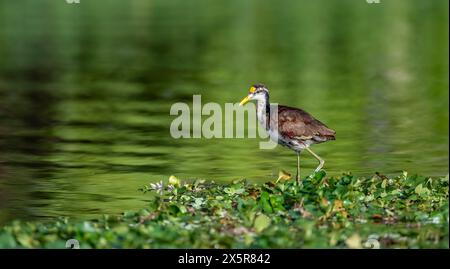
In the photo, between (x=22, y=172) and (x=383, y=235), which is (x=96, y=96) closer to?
(x=22, y=172)

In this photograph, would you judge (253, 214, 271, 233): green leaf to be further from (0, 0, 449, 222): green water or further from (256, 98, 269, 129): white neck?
(256, 98, 269, 129): white neck

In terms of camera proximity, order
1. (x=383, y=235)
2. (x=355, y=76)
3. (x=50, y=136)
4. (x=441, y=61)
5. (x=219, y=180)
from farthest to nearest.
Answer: (x=441, y=61) → (x=355, y=76) → (x=50, y=136) → (x=219, y=180) → (x=383, y=235)

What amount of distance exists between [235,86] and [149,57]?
6.97 meters

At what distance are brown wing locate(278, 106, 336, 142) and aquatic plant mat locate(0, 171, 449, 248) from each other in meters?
1.15

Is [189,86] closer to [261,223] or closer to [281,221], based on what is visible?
[281,221]

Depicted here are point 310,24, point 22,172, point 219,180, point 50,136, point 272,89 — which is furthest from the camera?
point 310,24

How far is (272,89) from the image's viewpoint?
89.6ft

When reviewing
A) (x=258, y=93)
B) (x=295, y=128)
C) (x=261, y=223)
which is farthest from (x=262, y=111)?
(x=261, y=223)

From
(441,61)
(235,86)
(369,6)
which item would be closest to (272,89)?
(235,86)

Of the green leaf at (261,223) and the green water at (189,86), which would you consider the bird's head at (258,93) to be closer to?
the green water at (189,86)

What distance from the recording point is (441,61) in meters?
32.2

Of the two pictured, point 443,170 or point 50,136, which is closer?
point 443,170

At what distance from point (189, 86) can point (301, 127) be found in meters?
12.6

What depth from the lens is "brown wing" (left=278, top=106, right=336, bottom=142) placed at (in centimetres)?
1605
